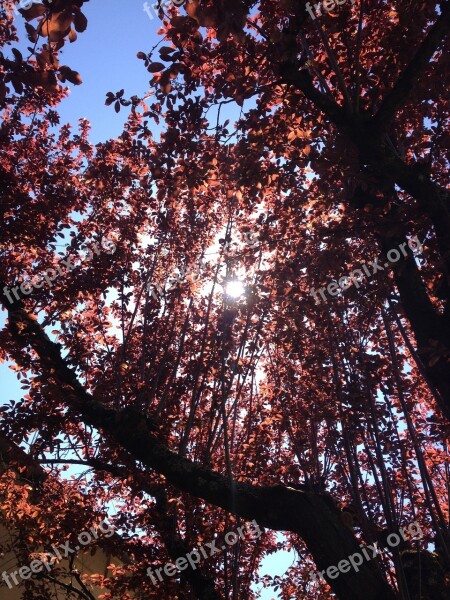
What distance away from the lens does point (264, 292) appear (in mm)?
6176

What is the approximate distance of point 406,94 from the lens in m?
4.04

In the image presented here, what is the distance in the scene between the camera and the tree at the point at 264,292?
409 cm

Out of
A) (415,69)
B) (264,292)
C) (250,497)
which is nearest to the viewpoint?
(415,69)

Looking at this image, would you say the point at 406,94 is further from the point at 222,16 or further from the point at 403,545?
the point at 403,545

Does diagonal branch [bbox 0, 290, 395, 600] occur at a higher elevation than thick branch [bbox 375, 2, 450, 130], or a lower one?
lower

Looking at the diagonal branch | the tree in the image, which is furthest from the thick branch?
the diagonal branch

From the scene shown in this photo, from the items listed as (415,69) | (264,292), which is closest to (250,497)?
(264,292)

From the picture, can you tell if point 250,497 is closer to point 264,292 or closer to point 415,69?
point 264,292

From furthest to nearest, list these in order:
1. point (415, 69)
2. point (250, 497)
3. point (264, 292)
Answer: point (264, 292)
point (250, 497)
point (415, 69)

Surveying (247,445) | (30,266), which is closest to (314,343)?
(247,445)

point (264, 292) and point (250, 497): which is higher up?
point (264, 292)

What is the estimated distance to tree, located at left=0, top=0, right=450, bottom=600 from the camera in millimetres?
4090

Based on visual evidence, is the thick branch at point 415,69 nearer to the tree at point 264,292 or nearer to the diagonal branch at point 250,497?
the tree at point 264,292

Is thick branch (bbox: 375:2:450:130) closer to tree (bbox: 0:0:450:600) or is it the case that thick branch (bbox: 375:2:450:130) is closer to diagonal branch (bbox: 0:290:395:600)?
tree (bbox: 0:0:450:600)
